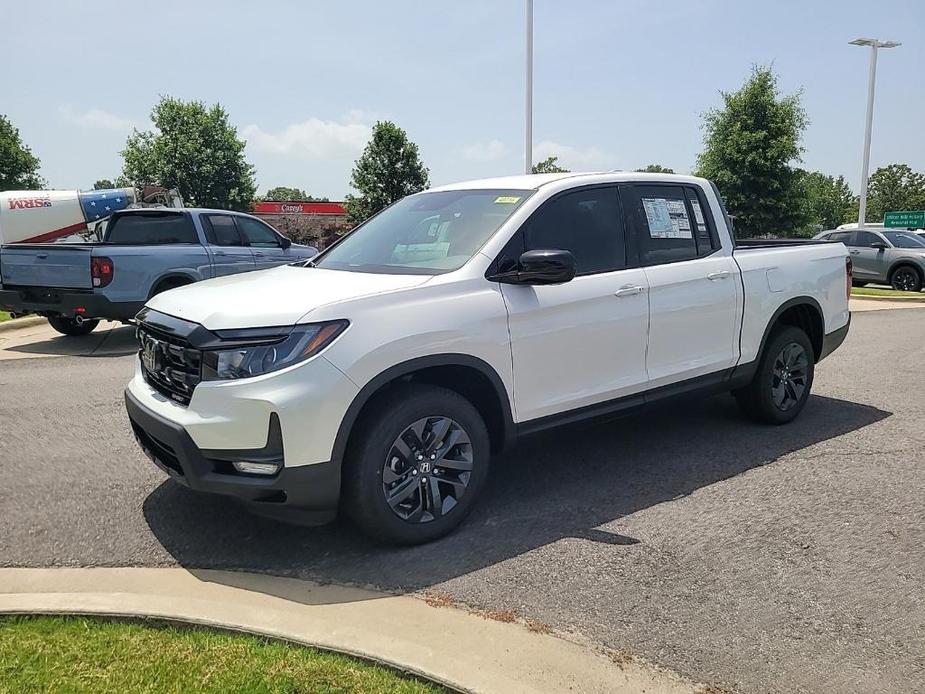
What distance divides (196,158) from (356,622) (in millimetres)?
37809

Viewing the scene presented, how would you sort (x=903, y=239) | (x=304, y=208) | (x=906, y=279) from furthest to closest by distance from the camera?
(x=304, y=208), (x=903, y=239), (x=906, y=279)

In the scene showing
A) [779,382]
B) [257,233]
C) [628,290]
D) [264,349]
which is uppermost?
[257,233]

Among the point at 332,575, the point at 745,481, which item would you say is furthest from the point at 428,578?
the point at 745,481

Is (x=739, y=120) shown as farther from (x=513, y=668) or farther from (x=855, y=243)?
(x=513, y=668)

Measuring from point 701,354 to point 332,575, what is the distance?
2871mm

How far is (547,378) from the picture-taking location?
407 cm

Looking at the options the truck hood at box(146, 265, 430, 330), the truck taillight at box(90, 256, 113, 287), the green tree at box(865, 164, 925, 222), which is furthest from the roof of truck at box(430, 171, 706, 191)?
the green tree at box(865, 164, 925, 222)

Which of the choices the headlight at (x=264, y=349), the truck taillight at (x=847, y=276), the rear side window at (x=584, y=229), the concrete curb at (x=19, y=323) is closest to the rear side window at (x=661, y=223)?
the rear side window at (x=584, y=229)

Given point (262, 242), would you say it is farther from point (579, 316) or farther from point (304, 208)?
point (304, 208)

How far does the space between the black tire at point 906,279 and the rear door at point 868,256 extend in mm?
252

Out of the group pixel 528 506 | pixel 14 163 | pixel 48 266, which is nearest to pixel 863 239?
pixel 528 506

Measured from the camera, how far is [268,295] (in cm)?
362

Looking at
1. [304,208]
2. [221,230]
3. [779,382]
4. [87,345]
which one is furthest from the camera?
[304,208]

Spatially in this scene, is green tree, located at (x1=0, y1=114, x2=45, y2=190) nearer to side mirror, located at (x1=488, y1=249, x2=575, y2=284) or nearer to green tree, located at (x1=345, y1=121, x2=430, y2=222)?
green tree, located at (x1=345, y1=121, x2=430, y2=222)
